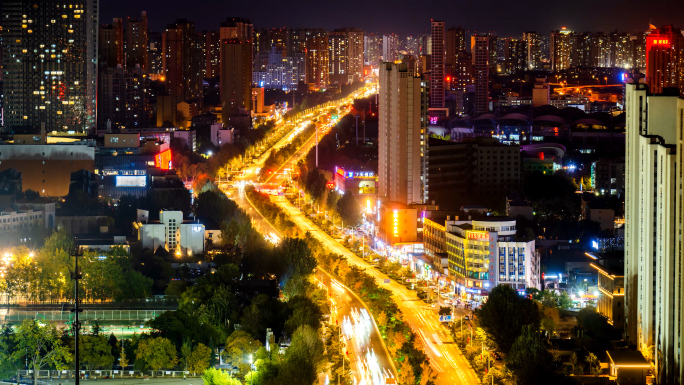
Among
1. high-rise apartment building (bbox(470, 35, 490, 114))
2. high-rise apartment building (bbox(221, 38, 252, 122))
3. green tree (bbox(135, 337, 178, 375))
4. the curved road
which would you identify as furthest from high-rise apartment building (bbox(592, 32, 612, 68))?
green tree (bbox(135, 337, 178, 375))

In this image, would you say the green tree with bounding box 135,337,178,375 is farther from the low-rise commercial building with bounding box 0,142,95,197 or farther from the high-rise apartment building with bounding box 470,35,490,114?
the high-rise apartment building with bounding box 470,35,490,114

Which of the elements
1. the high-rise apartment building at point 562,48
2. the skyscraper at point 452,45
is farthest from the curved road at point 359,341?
the high-rise apartment building at point 562,48

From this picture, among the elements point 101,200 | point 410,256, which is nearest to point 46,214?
point 101,200

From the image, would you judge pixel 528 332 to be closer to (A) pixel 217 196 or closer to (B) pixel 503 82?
(A) pixel 217 196

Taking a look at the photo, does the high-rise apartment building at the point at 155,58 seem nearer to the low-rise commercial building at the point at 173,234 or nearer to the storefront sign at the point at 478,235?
the low-rise commercial building at the point at 173,234

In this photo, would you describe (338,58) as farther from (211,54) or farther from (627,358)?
(627,358)

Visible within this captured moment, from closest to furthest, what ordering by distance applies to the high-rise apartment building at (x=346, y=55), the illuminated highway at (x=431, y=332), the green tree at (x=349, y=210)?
the illuminated highway at (x=431, y=332) < the green tree at (x=349, y=210) < the high-rise apartment building at (x=346, y=55)

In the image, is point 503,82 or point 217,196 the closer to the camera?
point 217,196
